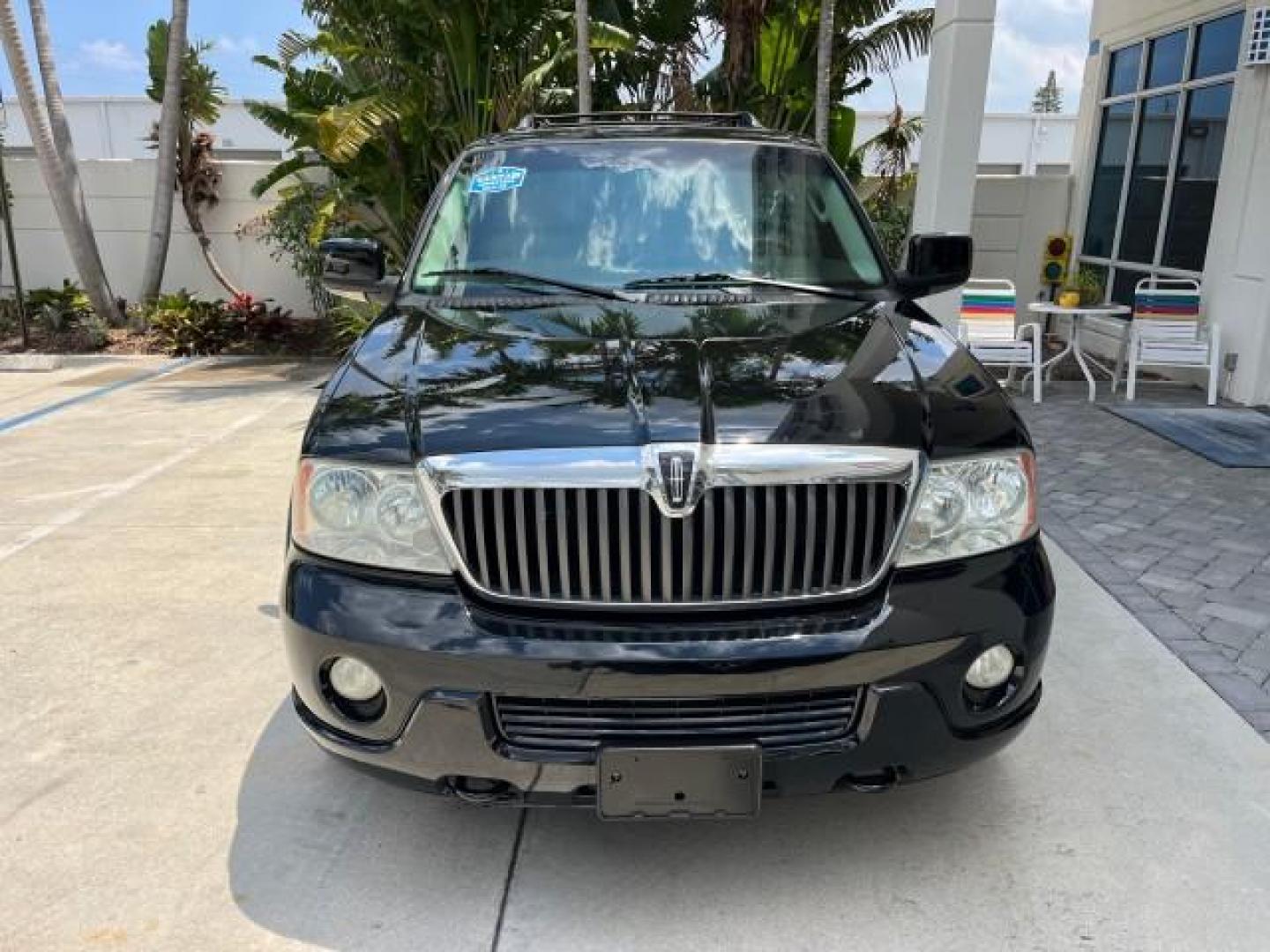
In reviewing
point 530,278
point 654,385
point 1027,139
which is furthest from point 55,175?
point 1027,139

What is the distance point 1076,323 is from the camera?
27.9 ft

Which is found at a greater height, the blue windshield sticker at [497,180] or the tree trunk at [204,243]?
the blue windshield sticker at [497,180]

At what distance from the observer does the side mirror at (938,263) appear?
3.55 meters

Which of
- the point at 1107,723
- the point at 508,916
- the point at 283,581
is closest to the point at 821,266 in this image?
the point at 1107,723

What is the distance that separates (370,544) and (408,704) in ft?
1.24

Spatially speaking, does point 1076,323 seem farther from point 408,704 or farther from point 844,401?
point 408,704

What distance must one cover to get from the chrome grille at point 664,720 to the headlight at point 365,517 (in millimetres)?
383

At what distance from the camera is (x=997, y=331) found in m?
8.01

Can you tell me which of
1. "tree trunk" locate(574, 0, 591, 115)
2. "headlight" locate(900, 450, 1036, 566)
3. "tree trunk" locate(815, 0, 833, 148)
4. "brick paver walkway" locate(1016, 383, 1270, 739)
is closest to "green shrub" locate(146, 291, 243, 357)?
"tree trunk" locate(574, 0, 591, 115)

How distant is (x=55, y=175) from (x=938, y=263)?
34.1 feet

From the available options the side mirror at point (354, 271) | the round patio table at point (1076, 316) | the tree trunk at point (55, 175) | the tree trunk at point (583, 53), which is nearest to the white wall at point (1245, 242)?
the round patio table at point (1076, 316)

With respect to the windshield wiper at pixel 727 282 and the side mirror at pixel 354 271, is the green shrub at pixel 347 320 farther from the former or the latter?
the windshield wiper at pixel 727 282

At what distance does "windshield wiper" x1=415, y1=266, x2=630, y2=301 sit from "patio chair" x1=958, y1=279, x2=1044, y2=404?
5409 mm

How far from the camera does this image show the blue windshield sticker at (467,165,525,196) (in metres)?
3.55
